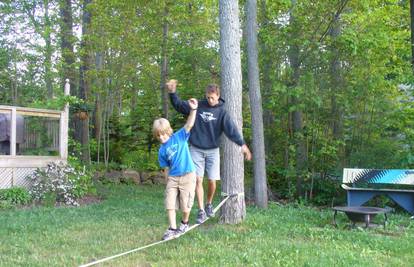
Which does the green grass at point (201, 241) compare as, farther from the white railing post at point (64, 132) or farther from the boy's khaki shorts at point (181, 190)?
the white railing post at point (64, 132)

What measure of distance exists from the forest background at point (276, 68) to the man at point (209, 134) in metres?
3.84

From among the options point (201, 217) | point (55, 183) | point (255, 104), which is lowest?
point (201, 217)

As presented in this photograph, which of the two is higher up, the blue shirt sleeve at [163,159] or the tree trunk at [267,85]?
the tree trunk at [267,85]

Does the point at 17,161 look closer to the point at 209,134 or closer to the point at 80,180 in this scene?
the point at 80,180

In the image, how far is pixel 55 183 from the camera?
9.86m

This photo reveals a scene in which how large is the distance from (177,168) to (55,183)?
5168 millimetres

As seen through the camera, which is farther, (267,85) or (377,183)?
(267,85)

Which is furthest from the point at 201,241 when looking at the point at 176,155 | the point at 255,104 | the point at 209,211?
the point at 255,104

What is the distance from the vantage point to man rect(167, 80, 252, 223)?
20.1 feet

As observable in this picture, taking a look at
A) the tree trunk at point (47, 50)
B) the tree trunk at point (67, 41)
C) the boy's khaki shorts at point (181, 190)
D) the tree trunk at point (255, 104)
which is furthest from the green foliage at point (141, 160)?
the boy's khaki shorts at point (181, 190)

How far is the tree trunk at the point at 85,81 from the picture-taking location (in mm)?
13164

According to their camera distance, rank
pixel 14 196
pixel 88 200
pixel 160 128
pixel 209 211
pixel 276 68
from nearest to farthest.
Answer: pixel 160 128 → pixel 209 211 → pixel 14 196 → pixel 88 200 → pixel 276 68

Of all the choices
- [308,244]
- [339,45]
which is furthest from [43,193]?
[339,45]

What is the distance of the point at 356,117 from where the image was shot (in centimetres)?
1067
